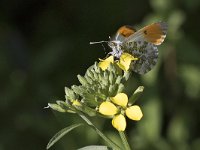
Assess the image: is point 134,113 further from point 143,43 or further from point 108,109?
point 143,43

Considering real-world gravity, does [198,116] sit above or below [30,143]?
below

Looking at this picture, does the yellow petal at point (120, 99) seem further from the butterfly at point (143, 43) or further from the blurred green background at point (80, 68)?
the blurred green background at point (80, 68)

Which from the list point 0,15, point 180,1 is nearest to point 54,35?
point 0,15

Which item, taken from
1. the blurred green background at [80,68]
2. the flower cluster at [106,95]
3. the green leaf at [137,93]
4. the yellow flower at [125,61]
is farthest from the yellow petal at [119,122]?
the blurred green background at [80,68]

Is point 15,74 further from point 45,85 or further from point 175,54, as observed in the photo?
point 175,54

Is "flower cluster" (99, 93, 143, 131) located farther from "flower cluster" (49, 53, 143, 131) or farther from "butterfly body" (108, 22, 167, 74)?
"butterfly body" (108, 22, 167, 74)

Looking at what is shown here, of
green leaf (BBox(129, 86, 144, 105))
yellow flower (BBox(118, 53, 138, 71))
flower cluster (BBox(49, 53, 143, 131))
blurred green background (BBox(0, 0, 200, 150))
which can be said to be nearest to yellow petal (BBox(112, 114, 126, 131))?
flower cluster (BBox(49, 53, 143, 131))

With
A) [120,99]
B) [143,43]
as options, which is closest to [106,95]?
[120,99]
